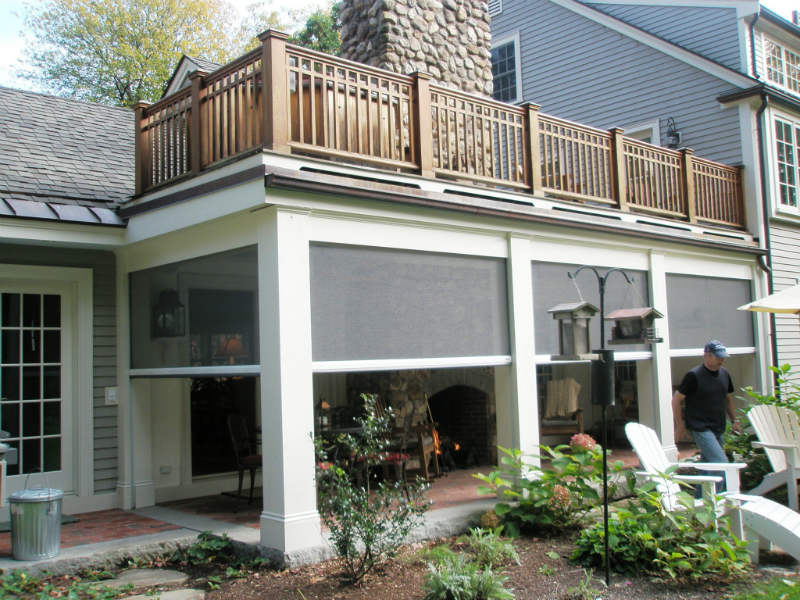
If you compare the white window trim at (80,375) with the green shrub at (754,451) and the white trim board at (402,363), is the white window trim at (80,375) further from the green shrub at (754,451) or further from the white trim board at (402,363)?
the green shrub at (754,451)

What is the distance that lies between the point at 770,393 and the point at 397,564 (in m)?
8.29

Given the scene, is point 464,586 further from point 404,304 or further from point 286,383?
point 404,304

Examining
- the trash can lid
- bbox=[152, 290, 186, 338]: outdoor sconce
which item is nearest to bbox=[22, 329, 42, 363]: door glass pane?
bbox=[152, 290, 186, 338]: outdoor sconce

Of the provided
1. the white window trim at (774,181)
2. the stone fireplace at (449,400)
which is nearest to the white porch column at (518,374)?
the stone fireplace at (449,400)

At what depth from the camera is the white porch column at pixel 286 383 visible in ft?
19.4

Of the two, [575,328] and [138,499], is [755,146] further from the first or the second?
[138,499]

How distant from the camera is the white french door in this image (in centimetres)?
769

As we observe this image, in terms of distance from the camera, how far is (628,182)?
33.7 feet

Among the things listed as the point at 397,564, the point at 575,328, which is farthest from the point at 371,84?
the point at 397,564

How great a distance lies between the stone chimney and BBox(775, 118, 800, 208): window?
5.40 meters

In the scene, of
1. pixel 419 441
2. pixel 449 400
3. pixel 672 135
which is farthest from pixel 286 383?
pixel 672 135

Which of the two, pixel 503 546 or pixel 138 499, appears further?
pixel 138 499

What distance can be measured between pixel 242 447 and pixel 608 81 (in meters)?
10.5

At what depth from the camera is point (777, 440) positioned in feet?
25.5
